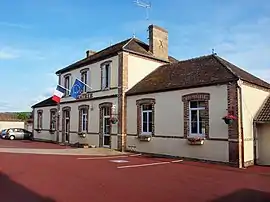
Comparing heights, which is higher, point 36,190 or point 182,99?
point 182,99

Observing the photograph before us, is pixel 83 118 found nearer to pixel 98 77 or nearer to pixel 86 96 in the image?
pixel 86 96

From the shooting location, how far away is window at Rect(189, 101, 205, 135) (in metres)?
14.3

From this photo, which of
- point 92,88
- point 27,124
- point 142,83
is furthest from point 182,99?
point 27,124

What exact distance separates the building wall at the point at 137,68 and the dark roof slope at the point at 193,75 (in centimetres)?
33

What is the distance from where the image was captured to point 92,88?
21.5 metres

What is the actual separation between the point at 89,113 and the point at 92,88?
179cm

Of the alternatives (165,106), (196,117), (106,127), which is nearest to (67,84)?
(106,127)

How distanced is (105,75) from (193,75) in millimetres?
6907

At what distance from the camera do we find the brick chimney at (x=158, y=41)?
21.1m

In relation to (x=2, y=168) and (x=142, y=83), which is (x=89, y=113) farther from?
(x=2, y=168)

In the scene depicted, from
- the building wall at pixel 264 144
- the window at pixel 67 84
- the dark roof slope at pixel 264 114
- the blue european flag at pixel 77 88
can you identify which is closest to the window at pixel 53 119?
the window at pixel 67 84

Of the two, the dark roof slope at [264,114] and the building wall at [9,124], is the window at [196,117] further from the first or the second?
the building wall at [9,124]

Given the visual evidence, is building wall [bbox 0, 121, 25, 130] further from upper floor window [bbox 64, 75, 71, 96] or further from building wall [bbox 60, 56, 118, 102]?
building wall [bbox 60, 56, 118, 102]

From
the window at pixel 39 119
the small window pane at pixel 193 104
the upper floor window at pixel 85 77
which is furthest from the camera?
the window at pixel 39 119
